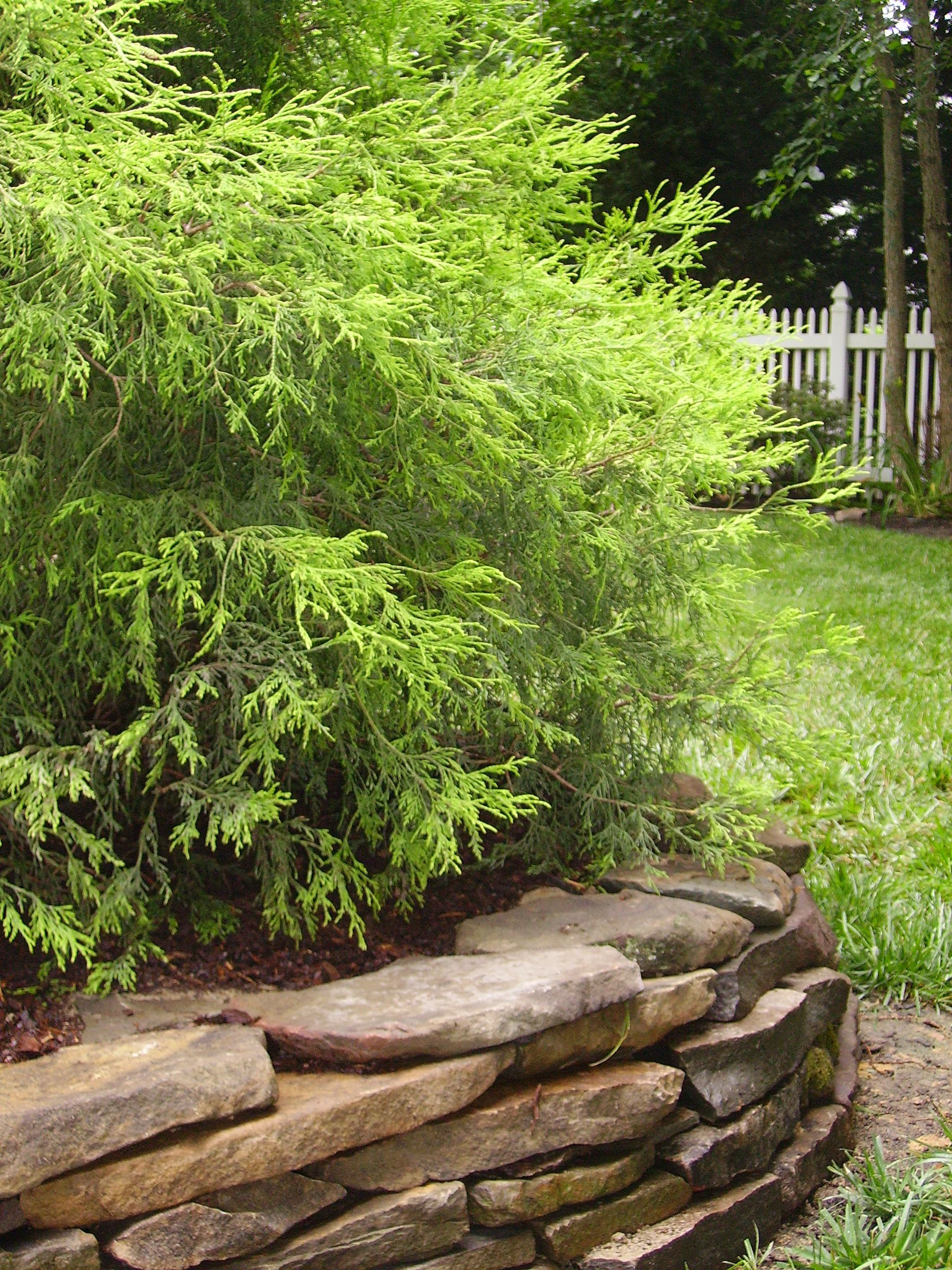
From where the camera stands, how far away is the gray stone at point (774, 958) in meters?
3.03

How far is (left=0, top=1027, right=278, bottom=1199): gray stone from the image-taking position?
6.87 feet

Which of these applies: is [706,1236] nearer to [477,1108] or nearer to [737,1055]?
[737,1055]

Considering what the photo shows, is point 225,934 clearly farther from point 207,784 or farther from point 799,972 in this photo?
point 799,972

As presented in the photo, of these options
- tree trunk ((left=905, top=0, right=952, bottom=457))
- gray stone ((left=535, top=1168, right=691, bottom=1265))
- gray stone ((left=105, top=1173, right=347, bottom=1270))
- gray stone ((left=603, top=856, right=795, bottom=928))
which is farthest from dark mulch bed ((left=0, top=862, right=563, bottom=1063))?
tree trunk ((left=905, top=0, right=952, bottom=457))

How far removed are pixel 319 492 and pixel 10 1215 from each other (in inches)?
65.4

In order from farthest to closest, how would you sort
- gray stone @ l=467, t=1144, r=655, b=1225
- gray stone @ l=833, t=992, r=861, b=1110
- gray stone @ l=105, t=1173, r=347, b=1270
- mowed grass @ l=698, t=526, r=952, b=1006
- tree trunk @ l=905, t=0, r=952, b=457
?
tree trunk @ l=905, t=0, r=952, b=457 → mowed grass @ l=698, t=526, r=952, b=1006 → gray stone @ l=833, t=992, r=861, b=1110 → gray stone @ l=467, t=1144, r=655, b=1225 → gray stone @ l=105, t=1173, r=347, b=1270

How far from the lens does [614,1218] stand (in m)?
2.73

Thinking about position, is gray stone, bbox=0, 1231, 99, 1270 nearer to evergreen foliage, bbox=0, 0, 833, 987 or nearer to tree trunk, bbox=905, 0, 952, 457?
evergreen foliage, bbox=0, 0, 833, 987

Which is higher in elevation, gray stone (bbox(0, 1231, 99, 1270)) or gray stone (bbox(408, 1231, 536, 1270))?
gray stone (bbox(0, 1231, 99, 1270))

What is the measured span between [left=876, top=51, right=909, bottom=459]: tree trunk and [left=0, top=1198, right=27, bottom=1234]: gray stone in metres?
11.3

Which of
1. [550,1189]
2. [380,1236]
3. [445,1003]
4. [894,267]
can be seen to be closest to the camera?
[380,1236]

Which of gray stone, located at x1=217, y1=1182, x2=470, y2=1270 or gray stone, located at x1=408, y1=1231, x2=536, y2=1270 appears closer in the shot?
gray stone, located at x1=217, y1=1182, x2=470, y2=1270

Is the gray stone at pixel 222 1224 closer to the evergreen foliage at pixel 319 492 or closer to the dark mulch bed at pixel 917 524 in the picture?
the evergreen foliage at pixel 319 492

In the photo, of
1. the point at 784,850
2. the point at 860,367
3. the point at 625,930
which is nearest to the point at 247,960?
the point at 625,930
